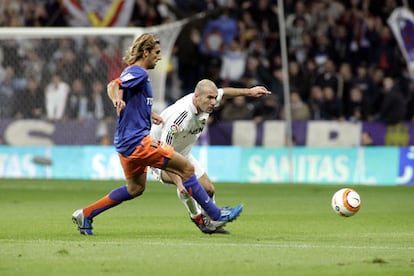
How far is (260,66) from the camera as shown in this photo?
27750 mm

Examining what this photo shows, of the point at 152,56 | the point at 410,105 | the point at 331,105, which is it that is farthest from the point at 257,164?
the point at 152,56

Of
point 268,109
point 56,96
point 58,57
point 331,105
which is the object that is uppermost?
point 58,57

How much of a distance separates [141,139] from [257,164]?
552 inches

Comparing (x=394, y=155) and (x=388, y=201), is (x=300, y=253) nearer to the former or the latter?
(x=388, y=201)

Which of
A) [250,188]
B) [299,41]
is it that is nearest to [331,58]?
[299,41]

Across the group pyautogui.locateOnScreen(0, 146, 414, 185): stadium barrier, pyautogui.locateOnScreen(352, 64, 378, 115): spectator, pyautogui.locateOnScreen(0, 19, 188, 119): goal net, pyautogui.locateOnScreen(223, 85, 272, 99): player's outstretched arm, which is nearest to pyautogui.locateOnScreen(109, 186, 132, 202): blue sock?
pyautogui.locateOnScreen(223, 85, 272, 99): player's outstretched arm

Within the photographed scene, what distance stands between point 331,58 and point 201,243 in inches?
666

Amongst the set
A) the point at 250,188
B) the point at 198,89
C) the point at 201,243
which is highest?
the point at 198,89

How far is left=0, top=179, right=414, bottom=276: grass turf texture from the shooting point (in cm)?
970

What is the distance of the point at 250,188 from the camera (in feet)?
78.1

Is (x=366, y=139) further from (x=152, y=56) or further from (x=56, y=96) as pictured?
(x=152, y=56)

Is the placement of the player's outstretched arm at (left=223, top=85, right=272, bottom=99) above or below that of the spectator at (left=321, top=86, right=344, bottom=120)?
above

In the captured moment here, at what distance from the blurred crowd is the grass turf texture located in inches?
258

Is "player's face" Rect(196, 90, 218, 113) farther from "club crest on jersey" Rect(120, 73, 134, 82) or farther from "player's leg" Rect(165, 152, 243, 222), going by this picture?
"club crest on jersey" Rect(120, 73, 134, 82)
